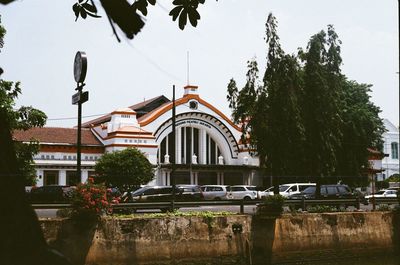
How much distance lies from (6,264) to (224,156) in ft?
143

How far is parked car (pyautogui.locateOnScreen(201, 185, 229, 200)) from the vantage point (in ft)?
110

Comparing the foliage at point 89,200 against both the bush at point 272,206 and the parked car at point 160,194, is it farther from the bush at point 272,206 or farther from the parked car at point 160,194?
the parked car at point 160,194

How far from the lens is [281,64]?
90.4ft

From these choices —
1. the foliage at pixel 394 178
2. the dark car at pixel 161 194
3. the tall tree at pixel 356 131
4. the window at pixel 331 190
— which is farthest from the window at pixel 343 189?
the foliage at pixel 394 178

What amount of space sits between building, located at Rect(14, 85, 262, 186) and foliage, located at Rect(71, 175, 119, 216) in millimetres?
24721

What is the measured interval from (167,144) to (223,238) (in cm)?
2758

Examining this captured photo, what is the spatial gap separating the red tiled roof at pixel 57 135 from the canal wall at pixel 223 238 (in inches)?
996

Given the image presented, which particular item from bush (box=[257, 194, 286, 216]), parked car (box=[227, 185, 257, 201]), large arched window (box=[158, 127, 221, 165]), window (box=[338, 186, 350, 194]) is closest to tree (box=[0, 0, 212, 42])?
bush (box=[257, 194, 286, 216])

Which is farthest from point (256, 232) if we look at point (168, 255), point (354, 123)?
point (354, 123)

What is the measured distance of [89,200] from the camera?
12836mm

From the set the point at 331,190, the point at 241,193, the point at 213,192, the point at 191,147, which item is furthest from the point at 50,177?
the point at 331,190

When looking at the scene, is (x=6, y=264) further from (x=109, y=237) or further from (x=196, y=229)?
(x=196, y=229)

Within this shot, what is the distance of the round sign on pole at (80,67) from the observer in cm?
1431

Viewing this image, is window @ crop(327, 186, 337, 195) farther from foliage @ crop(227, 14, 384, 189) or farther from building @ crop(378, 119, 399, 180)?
building @ crop(378, 119, 399, 180)
